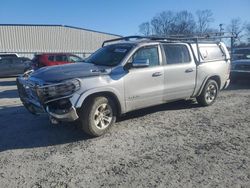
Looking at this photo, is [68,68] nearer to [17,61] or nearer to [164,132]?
[164,132]

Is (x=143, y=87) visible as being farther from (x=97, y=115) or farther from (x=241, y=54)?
(x=241, y=54)

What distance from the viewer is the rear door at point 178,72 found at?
23.1 ft

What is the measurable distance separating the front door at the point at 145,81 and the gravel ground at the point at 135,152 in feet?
1.77

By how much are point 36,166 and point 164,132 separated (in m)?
2.68

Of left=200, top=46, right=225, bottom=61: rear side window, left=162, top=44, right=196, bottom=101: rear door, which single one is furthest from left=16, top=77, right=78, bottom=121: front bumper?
left=200, top=46, right=225, bottom=61: rear side window

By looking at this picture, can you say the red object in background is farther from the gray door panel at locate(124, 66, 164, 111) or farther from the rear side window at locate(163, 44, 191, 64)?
the gray door panel at locate(124, 66, 164, 111)

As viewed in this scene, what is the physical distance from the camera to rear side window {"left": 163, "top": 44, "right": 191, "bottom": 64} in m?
7.13

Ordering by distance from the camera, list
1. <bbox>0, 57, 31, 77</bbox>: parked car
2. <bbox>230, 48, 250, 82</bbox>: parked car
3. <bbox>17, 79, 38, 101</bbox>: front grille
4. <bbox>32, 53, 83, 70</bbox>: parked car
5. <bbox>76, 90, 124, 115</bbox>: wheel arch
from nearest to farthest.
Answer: <bbox>76, 90, 124, 115</bbox>: wheel arch, <bbox>17, 79, 38, 101</bbox>: front grille, <bbox>230, 48, 250, 82</bbox>: parked car, <bbox>32, 53, 83, 70</bbox>: parked car, <bbox>0, 57, 31, 77</bbox>: parked car

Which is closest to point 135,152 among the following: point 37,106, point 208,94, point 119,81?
point 119,81

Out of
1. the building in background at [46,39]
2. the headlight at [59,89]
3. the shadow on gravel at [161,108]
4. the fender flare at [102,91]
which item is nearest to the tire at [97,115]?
the fender flare at [102,91]

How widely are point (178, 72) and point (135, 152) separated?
9.94 feet

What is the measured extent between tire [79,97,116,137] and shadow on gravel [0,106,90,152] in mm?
270

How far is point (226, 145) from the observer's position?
521cm

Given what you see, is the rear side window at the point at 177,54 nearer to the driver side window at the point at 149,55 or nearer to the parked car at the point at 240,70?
the driver side window at the point at 149,55
